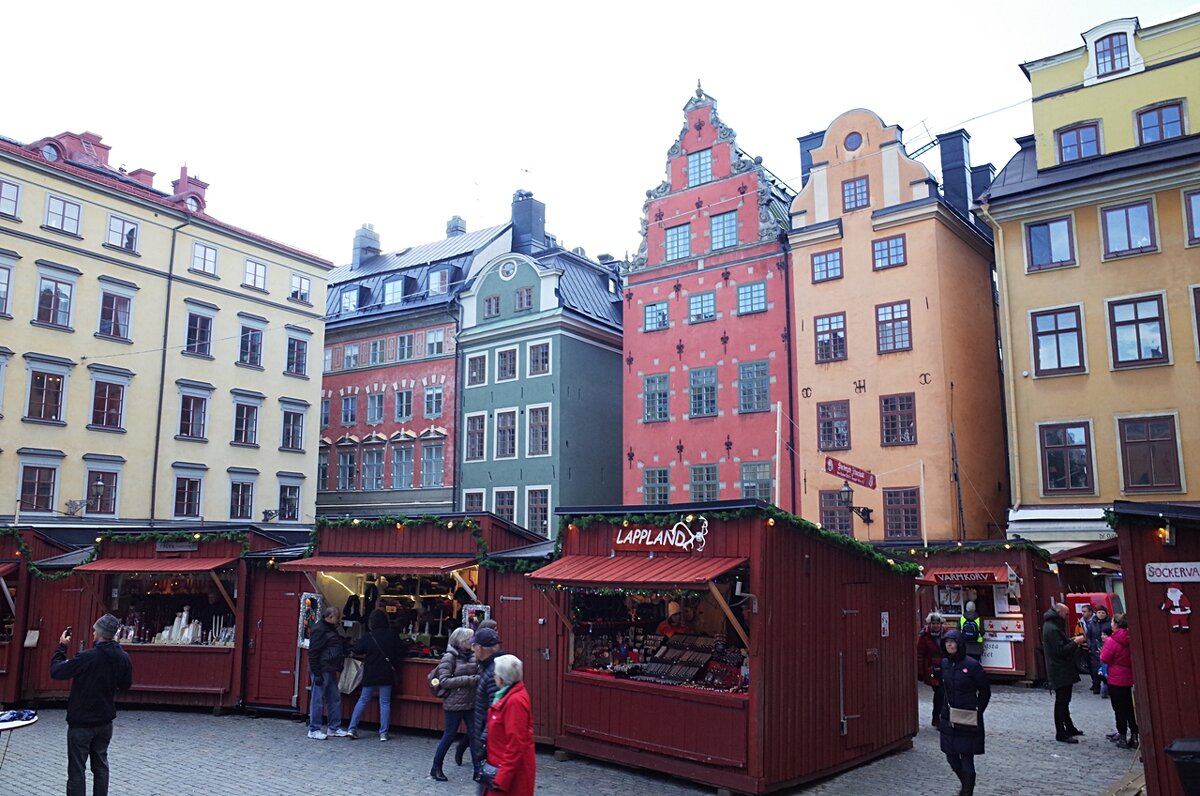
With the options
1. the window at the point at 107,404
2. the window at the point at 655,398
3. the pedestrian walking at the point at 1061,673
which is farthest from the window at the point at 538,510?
the pedestrian walking at the point at 1061,673

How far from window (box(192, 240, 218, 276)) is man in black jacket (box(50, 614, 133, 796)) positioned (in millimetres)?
29661

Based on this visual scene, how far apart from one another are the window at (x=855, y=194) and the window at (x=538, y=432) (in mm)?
12682

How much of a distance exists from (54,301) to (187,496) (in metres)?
8.17

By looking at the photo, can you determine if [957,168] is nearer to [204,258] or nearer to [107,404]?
[204,258]

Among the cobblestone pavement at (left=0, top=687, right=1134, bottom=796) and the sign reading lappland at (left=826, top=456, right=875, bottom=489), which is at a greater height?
the sign reading lappland at (left=826, top=456, right=875, bottom=489)

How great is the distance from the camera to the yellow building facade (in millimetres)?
26641

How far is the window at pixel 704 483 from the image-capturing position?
3027cm

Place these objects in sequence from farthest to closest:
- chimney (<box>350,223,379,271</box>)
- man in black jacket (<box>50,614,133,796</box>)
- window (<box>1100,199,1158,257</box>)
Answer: chimney (<box>350,223,379,271</box>) < window (<box>1100,199,1158,257</box>) < man in black jacket (<box>50,614,133,796</box>)

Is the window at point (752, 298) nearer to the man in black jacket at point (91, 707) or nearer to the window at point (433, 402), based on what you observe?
the window at point (433, 402)

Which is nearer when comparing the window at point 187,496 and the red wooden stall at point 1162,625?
the red wooden stall at point 1162,625

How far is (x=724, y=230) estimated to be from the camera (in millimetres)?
31250

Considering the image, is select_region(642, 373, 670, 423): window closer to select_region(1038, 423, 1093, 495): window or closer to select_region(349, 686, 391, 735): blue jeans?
select_region(1038, 423, 1093, 495): window

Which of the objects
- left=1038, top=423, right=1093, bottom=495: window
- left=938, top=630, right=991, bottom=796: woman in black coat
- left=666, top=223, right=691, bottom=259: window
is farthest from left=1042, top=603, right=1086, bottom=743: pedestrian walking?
left=666, top=223, right=691, bottom=259: window

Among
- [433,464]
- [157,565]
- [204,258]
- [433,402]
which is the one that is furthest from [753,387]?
[204,258]
